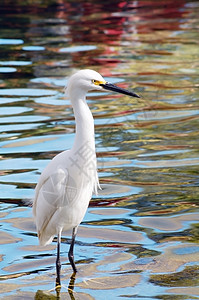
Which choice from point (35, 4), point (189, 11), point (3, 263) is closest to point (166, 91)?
point (3, 263)

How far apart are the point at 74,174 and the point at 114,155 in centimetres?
313

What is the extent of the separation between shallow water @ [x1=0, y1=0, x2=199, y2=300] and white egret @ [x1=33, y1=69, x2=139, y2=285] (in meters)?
0.47

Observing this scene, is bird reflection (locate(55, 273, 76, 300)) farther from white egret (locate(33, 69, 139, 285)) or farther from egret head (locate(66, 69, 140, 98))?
egret head (locate(66, 69, 140, 98))

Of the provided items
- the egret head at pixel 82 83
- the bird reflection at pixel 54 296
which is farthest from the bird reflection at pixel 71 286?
the egret head at pixel 82 83

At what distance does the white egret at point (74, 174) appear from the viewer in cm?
462

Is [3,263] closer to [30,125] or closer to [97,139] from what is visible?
[97,139]

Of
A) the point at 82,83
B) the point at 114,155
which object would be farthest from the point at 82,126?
the point at 114,155

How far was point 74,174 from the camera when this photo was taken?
4648mm

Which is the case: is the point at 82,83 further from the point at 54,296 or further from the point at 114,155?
the point at 114,155

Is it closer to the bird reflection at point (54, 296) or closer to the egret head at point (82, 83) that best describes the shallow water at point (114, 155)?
the bird reflection at point (54, 296)

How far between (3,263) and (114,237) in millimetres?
980

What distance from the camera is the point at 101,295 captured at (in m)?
4.55

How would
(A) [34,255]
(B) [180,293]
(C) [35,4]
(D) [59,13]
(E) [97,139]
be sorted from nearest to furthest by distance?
(B) [180,293] < (A) [34,255] < (E) [97,139] < (D) [59,13] < (C) [35,4]

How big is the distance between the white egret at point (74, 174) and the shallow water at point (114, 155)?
47cm
